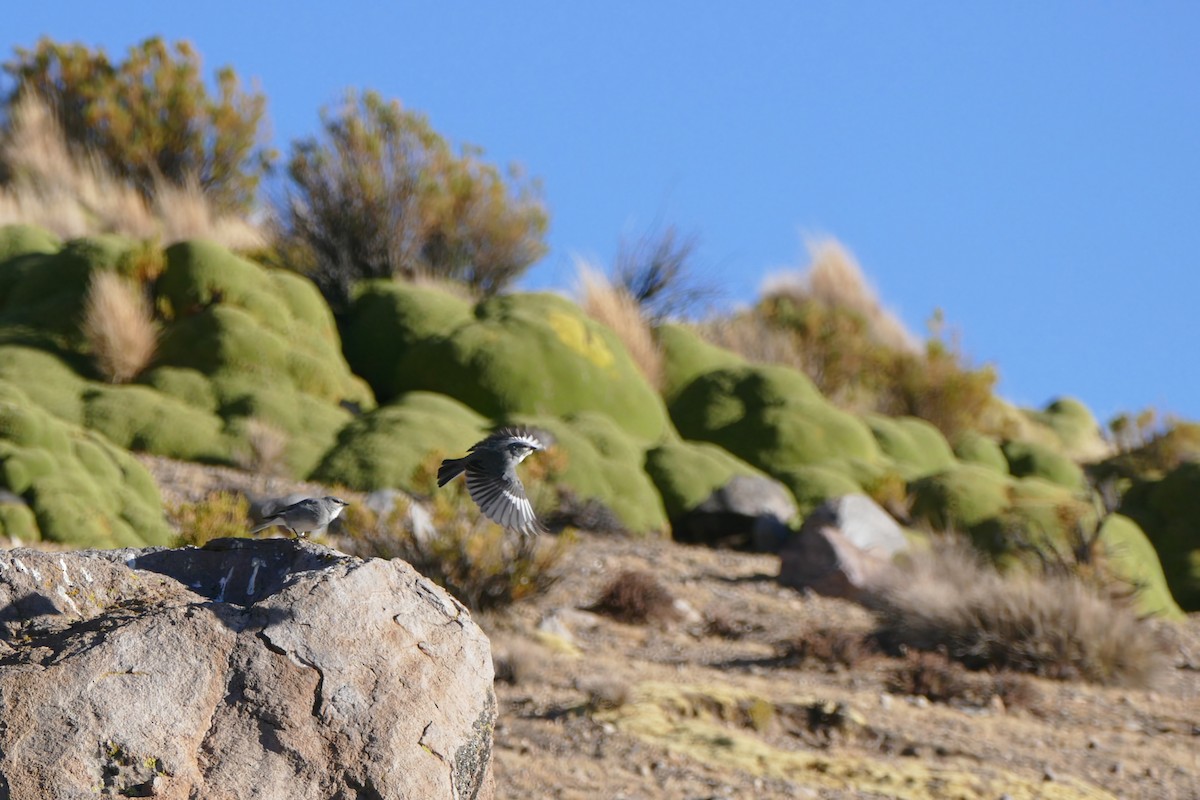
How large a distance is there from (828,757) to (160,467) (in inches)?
257

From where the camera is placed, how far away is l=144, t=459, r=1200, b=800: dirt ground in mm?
6855

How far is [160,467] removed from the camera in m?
11.9

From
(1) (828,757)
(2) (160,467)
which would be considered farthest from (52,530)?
(1) (828,757)

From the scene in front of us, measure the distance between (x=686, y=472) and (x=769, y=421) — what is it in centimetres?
278

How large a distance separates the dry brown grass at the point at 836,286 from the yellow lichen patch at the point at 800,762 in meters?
18.5

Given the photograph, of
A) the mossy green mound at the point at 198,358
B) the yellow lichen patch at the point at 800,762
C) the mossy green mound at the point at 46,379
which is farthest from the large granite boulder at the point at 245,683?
the mossy green mound at the point at 46,379

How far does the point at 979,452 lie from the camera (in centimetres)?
2092

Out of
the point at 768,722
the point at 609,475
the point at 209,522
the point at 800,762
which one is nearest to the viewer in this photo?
the point at 800,762

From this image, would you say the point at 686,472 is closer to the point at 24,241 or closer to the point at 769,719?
the point at 769,719

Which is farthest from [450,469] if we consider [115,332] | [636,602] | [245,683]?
[115,332]

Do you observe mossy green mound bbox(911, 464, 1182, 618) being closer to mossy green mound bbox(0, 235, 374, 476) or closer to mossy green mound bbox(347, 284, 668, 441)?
mossy green mound bbox(347, 284, 668, 441)

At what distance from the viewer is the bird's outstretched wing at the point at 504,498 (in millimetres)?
5281

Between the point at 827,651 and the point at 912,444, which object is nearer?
the point at 827,651

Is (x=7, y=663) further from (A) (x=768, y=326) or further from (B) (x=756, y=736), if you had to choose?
(A) (x=768, y=326)
